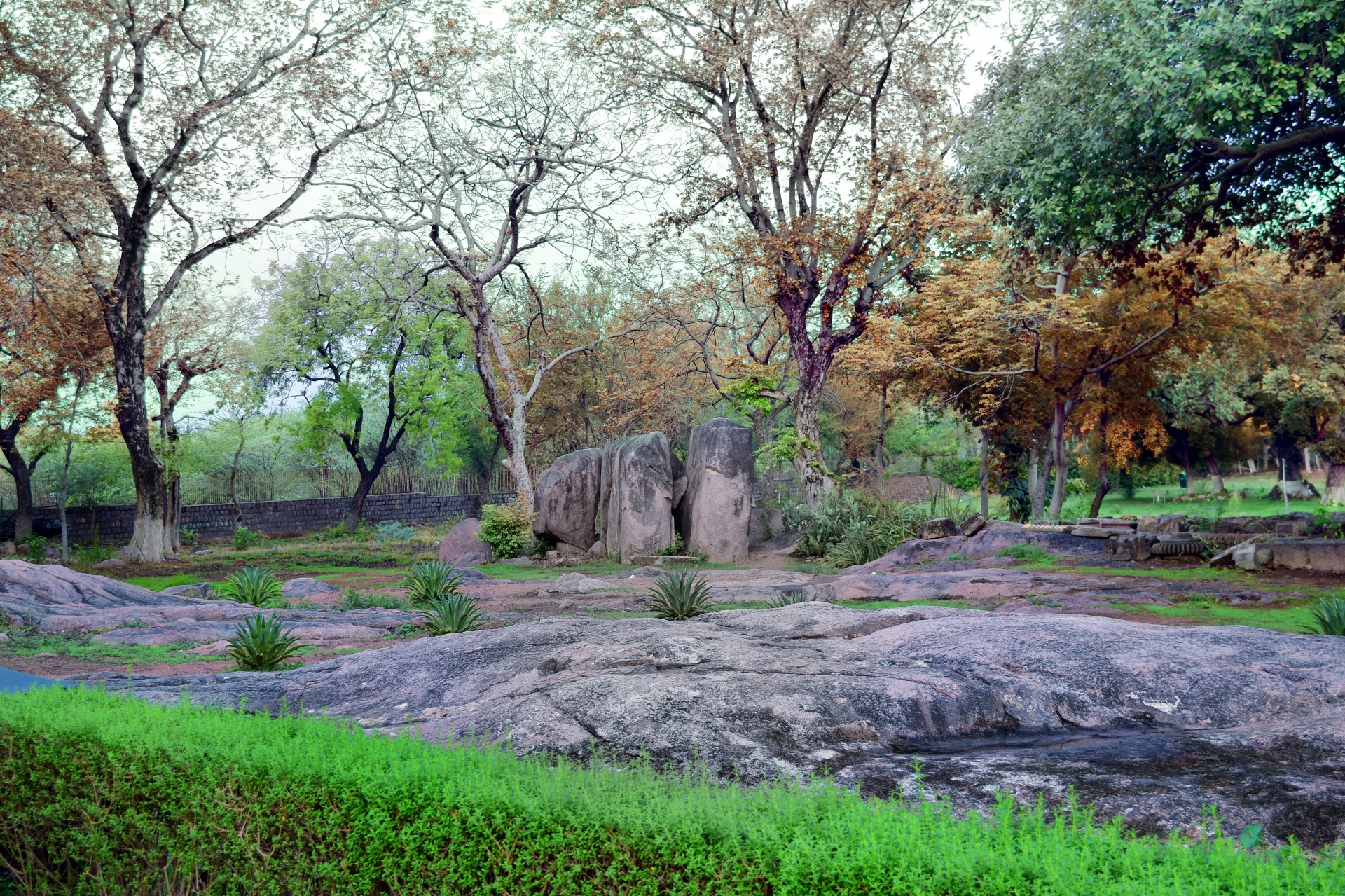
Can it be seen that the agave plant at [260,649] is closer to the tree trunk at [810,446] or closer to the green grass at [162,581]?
the green grass at [162,581]

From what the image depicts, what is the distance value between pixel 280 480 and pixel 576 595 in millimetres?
27585

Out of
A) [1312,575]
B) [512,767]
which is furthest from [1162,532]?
[512,767]

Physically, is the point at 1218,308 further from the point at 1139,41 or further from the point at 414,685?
the point at 414,685

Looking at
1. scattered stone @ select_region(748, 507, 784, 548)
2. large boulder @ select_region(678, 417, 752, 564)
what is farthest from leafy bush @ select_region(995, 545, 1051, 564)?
scattered stone @ select_region(748, 507, 784, 548)

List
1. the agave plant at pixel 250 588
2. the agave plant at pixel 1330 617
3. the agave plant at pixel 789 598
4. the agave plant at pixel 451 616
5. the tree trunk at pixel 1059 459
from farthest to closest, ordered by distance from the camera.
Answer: the tree trunk at pixel 1059 459
the agave plant at pixel 250 588
the agave plant at pixel 789 598
the agave plant at pixel 451 616
the agave plant at pixel 1330 617

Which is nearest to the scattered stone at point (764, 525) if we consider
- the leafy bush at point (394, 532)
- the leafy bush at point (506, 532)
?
the leafy bush at point (506, 532)

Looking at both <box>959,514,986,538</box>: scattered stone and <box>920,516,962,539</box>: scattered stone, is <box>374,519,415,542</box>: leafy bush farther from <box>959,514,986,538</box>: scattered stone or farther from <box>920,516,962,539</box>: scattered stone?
<box>959,514,986,538</box>: scattered stone

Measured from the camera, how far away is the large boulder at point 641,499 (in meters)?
20.7

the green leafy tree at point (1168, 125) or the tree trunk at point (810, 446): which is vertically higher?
the green leafy tree at point (1168, 125)

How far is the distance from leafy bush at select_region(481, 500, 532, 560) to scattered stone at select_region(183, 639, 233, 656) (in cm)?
1203

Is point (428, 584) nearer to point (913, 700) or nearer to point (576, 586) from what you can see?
point (576, 586)

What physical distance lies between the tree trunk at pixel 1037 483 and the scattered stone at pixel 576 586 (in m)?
13.6

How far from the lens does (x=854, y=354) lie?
2212 centimetres

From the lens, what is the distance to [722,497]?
20531 mm
